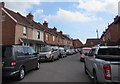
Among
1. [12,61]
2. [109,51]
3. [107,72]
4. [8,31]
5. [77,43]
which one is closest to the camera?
[107,72]

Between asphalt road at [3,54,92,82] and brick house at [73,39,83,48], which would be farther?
brick house at [73,39,83,48]

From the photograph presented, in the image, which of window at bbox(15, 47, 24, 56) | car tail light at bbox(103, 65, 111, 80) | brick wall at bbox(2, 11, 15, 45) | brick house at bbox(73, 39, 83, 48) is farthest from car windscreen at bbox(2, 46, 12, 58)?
brick house at bbox(73, 39, 83, 48)

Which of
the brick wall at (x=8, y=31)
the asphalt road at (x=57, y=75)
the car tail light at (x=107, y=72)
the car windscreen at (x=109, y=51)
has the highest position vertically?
the brick wall at (x=8, y=31)

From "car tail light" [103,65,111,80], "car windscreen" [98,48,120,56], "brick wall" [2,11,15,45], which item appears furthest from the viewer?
"brick wall" [2,11,15,45]

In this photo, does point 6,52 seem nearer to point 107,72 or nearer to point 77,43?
point 107,72

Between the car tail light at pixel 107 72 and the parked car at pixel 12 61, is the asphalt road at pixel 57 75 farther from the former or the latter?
the car tail light at pixel 107 72

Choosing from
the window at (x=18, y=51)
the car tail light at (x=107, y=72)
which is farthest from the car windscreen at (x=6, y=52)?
the car tail light at (x=107, y=72)

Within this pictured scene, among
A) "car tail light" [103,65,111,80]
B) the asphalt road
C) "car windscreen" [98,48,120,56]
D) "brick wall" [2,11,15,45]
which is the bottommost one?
the asphalt road

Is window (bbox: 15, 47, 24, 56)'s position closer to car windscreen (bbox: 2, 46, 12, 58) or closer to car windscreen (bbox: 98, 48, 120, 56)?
car windscreen (bbox: 2, 46, 12, 58)

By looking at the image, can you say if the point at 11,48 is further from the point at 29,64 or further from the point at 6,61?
the point at 29,64

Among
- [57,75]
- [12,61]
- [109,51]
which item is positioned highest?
[109,51]

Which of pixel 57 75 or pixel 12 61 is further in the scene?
pixel 57 75

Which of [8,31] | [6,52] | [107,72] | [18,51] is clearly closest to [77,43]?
[8,31]

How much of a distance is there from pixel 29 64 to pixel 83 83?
3736mm
